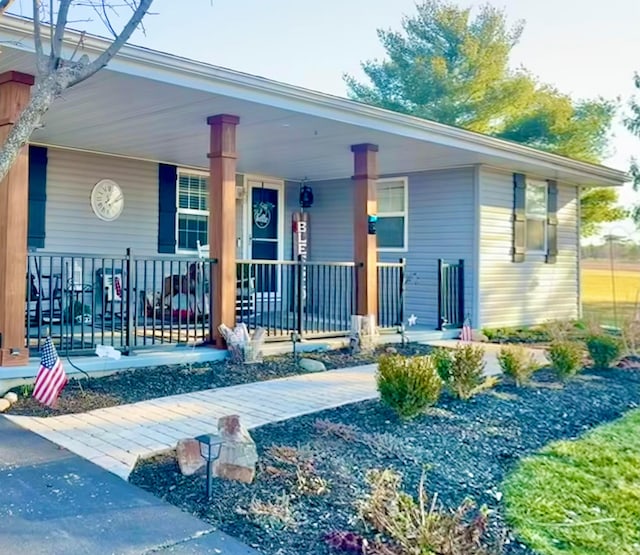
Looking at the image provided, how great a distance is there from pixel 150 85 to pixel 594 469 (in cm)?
441

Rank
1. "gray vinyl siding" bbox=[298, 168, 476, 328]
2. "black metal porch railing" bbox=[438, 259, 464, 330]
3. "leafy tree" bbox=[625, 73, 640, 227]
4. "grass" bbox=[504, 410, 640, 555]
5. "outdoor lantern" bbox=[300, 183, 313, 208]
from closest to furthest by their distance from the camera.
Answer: "grass" bbox=[504, 410, 640, 555]
"black metal porch railing" bbox=[438, 259, 464, 330]
"gray vinyl siding" bbox=[298, 168, 476, 328]
"outdoor lantern" bbox=[300, 183, 313, 208]
"leafy tree" bbox=[625, 73, 640, 227]

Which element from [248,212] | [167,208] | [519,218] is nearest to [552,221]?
[519,218]

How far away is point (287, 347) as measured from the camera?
7.08 m

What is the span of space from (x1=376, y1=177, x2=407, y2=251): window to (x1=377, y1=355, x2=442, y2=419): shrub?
18.9 ft

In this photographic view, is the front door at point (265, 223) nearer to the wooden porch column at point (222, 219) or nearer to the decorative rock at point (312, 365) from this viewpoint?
the wooden porch column at point (222, 219)

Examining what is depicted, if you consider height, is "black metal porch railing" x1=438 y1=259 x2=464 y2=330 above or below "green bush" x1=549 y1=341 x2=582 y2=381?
above

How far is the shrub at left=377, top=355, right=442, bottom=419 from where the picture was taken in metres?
4.26

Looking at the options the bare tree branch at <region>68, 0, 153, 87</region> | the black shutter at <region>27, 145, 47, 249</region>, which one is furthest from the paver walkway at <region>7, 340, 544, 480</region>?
the black shutter at <region>27, 145, 47, 249</region>

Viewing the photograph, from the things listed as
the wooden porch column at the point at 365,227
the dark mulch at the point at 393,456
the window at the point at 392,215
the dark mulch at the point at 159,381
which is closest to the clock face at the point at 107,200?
the wooden porch column at the point at 365,227

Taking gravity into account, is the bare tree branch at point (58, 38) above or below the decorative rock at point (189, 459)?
above

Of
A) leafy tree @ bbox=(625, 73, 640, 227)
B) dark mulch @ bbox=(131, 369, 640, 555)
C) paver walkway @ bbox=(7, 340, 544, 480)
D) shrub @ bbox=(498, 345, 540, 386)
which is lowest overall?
dark mulch @ bbox=(131, 369, 640, 555)

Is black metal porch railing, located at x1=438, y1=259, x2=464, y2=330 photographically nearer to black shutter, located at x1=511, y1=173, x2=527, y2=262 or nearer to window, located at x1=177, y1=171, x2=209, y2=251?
black shutter, located at x1=511, y1=173, x2=527, y2=262

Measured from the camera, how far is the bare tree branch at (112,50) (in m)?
3.04

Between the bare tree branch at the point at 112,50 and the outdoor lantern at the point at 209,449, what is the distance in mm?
1845
